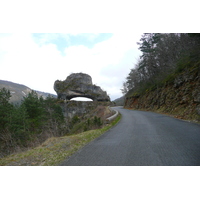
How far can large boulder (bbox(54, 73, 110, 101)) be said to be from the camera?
50750 mm

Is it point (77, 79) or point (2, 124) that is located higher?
point (77, 79)

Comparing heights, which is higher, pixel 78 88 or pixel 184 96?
pixel 78 88

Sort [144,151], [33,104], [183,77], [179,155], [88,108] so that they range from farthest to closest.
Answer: [88,108], [33,104], [183,77], [144,151], [179,155]

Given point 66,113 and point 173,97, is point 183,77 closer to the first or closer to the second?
point 173,97

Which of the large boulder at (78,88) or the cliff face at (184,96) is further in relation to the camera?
the large boulder at (78,88)

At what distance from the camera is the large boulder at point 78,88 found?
50750 millimetres

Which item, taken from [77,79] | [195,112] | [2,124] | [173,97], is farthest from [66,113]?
[195,112]

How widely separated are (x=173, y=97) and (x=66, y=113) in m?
33.1

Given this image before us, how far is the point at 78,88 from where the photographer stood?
51438 millimetres

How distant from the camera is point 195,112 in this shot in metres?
12.7

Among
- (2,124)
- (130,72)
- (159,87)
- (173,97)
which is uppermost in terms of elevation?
(130,72)

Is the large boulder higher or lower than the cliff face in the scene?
higher

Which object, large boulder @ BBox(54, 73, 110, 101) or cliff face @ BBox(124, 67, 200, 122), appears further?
large boulder @ BBox(54, 73, 110, 101)

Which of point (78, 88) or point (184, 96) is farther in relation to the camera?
point (78, 88)
